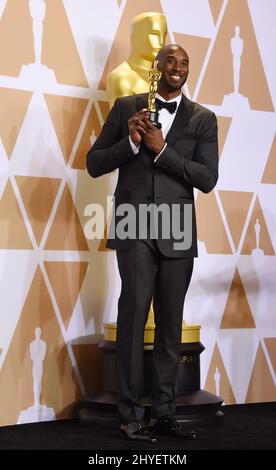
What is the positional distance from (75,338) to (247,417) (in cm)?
78

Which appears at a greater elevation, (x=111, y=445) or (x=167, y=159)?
(x=167, y=159)

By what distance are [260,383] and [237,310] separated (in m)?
0.37

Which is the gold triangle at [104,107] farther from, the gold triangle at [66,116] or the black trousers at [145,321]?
the black trousers at [145,321]

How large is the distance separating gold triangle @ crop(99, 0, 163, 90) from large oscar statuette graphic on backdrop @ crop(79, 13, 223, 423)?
21cm

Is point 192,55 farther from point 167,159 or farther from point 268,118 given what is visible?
point 167,159

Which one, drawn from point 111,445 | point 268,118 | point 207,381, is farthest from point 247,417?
point 268,118

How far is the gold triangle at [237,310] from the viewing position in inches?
141

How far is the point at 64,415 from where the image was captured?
310cm

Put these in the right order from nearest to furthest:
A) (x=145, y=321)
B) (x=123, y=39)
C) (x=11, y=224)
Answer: (x=145, y=321)
(x=11, y=224)
(x=123, y=39)

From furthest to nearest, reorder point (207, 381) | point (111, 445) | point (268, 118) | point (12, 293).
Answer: point (268, 118) → point (207, 381) → point (12, 293) → point (111, 445)

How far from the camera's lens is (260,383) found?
3.67 metres

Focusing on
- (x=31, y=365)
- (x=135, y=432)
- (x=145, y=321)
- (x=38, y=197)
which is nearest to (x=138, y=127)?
(x=145, y=321)

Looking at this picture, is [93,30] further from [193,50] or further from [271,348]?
[271,348]

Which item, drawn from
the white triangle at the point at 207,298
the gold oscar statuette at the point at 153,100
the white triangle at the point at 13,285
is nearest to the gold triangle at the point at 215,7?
the white triangle at the point at 207,298
